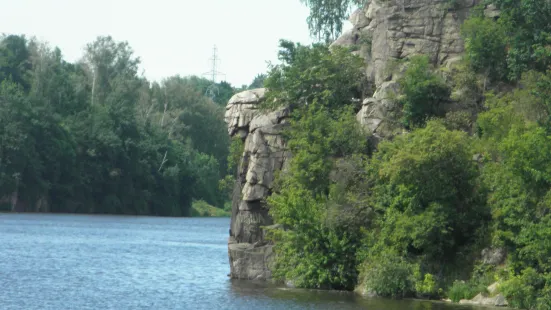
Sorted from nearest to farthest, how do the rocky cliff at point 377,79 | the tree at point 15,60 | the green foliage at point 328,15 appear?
1. the rocky cliff at point 377,79
2. the green foliage at point 328,15
3. the tree at point 15,60

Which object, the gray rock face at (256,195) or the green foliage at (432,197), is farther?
the gray rock face at (256,195)

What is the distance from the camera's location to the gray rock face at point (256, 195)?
5222 centimetres

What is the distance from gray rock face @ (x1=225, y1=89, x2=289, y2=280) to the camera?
52.2 m

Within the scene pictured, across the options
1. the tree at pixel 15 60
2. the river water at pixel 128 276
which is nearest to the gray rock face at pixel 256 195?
the river water at pixel 128 276

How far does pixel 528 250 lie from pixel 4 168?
297 feet

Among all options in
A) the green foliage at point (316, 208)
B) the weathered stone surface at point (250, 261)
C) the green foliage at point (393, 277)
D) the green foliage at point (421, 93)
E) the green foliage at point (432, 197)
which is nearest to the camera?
the green foliage at point (432, 197)

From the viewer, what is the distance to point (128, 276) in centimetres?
5538

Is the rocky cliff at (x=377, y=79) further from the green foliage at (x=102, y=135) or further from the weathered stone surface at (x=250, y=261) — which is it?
the green foliage at (x=102, y=135)

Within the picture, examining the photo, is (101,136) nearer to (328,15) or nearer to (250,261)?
(328,15)

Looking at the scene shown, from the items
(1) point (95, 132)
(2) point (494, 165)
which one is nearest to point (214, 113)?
(1) point (95, 132)

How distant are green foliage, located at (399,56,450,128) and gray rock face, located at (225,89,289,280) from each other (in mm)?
6899

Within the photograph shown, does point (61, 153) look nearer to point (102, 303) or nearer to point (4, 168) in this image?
point (4, 168)

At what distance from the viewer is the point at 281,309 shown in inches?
1601

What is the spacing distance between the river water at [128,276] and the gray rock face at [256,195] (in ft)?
5.00
